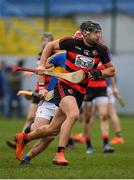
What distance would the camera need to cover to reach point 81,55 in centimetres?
1164

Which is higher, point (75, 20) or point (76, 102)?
point (76, 102)

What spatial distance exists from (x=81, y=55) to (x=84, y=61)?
0.10 m

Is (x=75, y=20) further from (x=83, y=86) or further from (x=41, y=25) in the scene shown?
(x=83, y=86)

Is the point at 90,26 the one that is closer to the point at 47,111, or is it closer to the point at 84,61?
the point at 84,61

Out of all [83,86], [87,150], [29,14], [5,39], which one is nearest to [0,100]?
[5,39]

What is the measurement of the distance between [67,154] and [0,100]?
15478mm

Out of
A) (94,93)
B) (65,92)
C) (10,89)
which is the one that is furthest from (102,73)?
(10,89)

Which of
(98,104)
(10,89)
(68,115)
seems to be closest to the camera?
(68,115)

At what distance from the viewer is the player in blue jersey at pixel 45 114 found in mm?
11961

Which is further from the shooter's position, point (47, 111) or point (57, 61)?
point (57, 61)

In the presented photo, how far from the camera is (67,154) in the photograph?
14.6m

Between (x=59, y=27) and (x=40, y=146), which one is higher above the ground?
(x=40, y=146)

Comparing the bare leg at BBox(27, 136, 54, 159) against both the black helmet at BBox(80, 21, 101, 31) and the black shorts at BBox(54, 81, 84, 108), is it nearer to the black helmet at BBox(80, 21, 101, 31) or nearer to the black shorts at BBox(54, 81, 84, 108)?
the black shorts at BBox(54, 81, 84, 108)

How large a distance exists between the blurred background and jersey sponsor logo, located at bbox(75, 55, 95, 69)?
56.9ft
